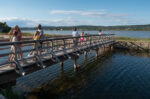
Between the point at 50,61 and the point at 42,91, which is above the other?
the point at 50,61

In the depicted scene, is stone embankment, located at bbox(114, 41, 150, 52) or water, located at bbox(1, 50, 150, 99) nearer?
water, located at bbox(1, 50, 150, 99)

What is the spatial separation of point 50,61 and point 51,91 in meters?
1.98

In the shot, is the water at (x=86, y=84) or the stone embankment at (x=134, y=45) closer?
the water at (x=86, y=84)

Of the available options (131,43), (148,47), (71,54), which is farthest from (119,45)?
(71,54)

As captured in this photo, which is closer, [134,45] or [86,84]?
[86,84]

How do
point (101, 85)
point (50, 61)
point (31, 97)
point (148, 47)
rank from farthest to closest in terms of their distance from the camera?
point (148, 47), point (101, 85), point (50, 61), point (31, 97)

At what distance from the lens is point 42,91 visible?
10.4m

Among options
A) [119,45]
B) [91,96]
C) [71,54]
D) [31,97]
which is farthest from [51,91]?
[119,45]

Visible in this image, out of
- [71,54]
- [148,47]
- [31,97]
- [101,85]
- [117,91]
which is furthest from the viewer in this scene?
[148,47]

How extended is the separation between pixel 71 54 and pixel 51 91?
143 inches

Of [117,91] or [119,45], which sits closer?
[117,91]

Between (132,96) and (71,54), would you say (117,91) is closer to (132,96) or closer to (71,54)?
(132,96)

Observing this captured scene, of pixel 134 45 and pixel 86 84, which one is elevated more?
pixel 134 45

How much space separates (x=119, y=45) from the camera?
110 feet
